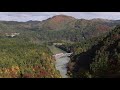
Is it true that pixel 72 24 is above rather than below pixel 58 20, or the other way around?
below

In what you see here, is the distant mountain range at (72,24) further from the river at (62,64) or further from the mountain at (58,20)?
the river at (62,64)

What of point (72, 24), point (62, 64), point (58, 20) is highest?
point (58, 20)

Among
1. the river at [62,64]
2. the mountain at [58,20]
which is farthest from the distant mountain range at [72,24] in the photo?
the river at [62,64]

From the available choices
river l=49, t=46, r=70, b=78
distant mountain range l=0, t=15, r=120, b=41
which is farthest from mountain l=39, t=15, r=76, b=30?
river l=49, t=46, r=70, b=78

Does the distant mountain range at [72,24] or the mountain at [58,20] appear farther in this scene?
the mountain at [58,20]

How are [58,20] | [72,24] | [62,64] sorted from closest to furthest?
[62,64], [58,20], [72,24]

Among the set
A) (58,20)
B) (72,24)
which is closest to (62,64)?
(58,20)

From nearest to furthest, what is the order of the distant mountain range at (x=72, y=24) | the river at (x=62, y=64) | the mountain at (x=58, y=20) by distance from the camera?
the distant mountain range at (x=72, y=24) < the mountain at (x=58, y=20) < the river at (x=62, y=64)

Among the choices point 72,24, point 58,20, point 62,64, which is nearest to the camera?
point 62,64

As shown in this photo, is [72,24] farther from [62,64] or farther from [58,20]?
[62,64]
